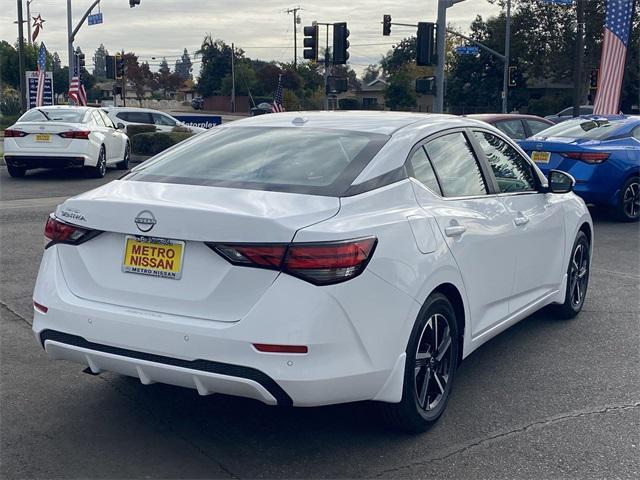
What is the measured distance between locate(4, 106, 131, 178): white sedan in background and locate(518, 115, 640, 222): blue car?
8565 millimetres

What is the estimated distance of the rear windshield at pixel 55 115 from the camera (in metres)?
16.5

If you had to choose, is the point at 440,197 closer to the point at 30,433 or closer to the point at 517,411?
the point at 517,411

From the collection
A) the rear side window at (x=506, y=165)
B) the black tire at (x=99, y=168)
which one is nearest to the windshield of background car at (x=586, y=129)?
the rear side window at (x=506, y=165)

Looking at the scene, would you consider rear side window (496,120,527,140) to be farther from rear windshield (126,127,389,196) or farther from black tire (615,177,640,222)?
rear windshield (126,127,389,196)

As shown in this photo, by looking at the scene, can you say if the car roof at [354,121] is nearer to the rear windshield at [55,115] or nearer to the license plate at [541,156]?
the license plate at [541,156]

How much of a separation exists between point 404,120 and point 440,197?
0.57 metres

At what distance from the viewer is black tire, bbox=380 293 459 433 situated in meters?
4.05

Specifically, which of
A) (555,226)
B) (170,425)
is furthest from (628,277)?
(170,425)

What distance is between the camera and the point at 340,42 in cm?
2480

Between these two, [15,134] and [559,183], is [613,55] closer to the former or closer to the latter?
[15,134]

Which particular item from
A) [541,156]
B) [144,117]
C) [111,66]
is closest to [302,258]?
[541,156]

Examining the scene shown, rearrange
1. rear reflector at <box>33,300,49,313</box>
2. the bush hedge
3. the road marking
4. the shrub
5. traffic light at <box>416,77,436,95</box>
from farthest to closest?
the shrub, traffic light at <box>416,77,436,95</box>, the bush hedge, the road marking, rear reflector at <box>33,300,49,313</box>

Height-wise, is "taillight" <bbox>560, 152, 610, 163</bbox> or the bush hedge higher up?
"taillight" <bbox>560, 152, 610, 163</bbox>

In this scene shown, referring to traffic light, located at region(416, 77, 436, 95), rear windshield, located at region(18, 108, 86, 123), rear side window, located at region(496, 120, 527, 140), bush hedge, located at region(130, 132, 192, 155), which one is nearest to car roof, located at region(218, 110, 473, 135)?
rear side window, located at region(496, 120, 527, 140)
